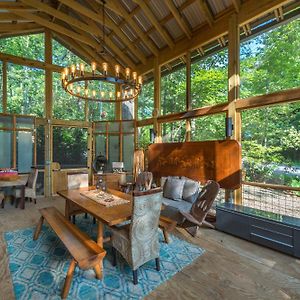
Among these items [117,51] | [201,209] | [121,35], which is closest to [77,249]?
[201,209]

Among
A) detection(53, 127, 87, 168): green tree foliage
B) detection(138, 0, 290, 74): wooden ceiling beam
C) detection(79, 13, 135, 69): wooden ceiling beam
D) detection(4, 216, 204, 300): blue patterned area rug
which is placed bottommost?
detection(4, 216, 204, 300): blue patterned area rug

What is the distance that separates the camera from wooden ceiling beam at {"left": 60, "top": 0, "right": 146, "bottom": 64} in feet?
15.8

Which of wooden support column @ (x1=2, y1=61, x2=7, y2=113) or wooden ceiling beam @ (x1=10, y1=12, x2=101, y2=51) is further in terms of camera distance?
wooden support column @ (x1=2, y1=61, x2=7, y2=113)

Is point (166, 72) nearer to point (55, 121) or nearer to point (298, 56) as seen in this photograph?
point (298, 56)

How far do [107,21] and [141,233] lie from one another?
5.58 m

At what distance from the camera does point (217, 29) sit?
14.7 feet

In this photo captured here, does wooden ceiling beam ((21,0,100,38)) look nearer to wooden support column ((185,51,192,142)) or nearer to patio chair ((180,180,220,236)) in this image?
wooden support column ((185,51,192,142))

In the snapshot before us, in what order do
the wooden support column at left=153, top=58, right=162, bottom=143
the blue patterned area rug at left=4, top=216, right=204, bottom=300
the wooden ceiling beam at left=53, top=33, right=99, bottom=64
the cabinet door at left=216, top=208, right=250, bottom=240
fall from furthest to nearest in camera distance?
the wooden ceiling beam at left=53, top=33, right=99, bottom=64, the wooden support column at left=153, top=58, right=162, bottom=143, the cabinet door at left=216, top=208, right=250, bottom=240, the blue patterned area rug at left=4, top=216, right=204, bottom=300

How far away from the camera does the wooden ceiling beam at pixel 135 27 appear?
5055 mm

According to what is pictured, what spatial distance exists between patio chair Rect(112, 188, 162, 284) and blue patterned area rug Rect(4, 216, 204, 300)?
0.21m

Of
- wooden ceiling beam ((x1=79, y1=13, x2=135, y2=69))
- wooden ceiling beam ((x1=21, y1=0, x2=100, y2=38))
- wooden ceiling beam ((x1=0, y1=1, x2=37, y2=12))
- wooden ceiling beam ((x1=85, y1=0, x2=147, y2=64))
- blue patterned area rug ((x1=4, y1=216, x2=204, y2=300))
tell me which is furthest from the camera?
wooden ceiling beam ((x1=79, y1=13, x2=135, y2=69))

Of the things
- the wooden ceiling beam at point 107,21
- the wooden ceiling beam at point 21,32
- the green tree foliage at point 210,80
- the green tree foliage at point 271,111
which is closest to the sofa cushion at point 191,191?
the green tree foliage at point 271,111

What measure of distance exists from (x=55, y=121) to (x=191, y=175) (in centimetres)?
475

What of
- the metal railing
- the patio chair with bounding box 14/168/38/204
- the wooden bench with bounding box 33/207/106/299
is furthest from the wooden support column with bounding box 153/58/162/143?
the wooden bench with bounding box 33/207/106/299
